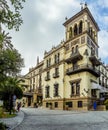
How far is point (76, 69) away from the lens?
42750mm

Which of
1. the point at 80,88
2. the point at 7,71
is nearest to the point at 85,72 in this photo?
the point at 80,88

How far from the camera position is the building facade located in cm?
4156

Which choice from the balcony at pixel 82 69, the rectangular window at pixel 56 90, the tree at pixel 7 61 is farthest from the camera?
the rectangular window at pixel 56 90

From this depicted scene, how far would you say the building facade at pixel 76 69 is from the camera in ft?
136

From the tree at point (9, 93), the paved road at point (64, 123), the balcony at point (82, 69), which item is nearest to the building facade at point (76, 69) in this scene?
the balcony at point (82, 69)

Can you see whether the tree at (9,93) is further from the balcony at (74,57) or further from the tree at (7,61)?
the balcony at (74,57)

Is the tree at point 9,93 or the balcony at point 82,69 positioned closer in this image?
the tree at point 9,93

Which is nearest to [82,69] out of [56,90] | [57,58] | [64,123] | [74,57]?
[74,57]

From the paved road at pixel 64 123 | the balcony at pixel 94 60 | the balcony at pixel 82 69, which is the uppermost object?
the balcony at pixel 94 60

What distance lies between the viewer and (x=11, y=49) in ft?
39.5

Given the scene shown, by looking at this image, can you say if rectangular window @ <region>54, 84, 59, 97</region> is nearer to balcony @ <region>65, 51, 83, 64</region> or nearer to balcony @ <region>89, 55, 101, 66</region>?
balcony @ <region>65, 51, 83, 64</region>

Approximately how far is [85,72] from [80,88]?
3133 millimetres

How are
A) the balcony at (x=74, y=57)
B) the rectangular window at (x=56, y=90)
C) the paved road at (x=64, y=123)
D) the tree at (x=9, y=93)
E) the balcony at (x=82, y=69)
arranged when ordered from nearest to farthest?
the paved road at (x=64, y=123), the tree at (x=9, y=93), the balcony at (x=82, y=69), the balcony at (x=74, y=57), the rectangular window at (x=56, y=90)

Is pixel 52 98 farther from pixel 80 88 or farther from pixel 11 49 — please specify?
pixel 11 49
